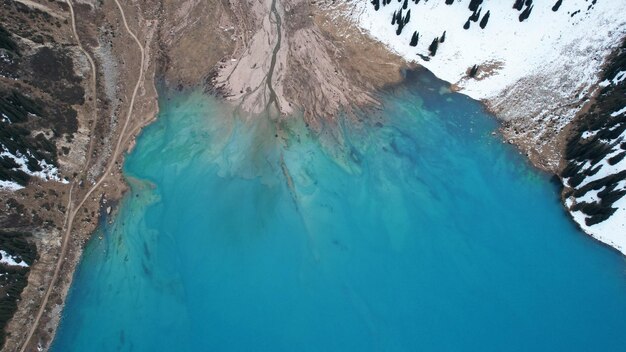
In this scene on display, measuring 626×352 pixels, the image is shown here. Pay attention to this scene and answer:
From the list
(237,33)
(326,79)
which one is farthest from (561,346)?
(237,33)

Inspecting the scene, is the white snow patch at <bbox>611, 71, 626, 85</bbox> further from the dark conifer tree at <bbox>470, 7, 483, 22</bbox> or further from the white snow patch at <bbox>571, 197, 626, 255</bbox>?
the dark conifer tree at <bbox>470, 7, 483, 22</bbox>

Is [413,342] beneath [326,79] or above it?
beneath

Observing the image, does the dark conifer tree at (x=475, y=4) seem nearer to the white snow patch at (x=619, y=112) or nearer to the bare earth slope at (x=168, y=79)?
the bare earth slope at (x=168, y=79)

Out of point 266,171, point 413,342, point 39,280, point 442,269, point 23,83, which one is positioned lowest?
point 39,280

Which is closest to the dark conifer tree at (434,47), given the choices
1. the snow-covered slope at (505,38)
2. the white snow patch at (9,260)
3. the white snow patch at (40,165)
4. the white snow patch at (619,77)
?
the snow-covered slope at (505,38)

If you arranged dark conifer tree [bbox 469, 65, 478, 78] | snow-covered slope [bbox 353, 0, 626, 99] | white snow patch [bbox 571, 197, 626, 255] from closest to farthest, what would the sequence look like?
white snow patch [bbox 571, 197, 626, 255] → snow-covered slope [bbox 353, 0, 626, 99] → dark conifer tree [bbox 469, 65, 478, 78]

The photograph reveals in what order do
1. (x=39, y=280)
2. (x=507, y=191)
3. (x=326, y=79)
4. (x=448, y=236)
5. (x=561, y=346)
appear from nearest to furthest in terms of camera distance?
1. (x=561, y=346)
2. (x=39, y=280)
3. (x=448, y=236)
4. (x=507, y=191)
5. (x=326, y=79)

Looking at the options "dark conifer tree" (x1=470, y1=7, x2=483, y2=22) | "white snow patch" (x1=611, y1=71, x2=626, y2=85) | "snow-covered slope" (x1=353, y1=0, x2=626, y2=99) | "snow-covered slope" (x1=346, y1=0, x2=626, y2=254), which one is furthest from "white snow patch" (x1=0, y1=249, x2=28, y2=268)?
"white snow patch" (x1=611, y1=71, x2=626, y2=85)

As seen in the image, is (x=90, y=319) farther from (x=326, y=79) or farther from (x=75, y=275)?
(x=326, y=79)
